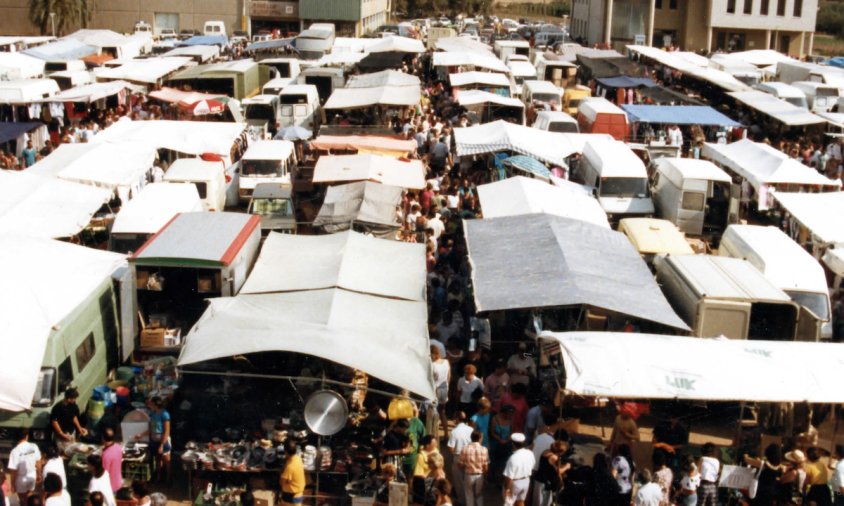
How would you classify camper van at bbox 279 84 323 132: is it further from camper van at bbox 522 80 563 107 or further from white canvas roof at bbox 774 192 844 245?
white canvas roof at bbox 774 192 844 245

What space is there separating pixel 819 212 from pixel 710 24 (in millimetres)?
44002

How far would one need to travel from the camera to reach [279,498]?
9359mm

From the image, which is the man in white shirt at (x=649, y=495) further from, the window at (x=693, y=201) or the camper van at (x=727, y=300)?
the window at (x=693, y=201)

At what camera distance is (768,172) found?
2016 centimetres

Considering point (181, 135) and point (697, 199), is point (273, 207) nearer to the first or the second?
point (181, 135)

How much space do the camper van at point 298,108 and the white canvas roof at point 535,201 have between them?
1088cm

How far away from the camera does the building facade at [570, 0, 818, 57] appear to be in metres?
57.7

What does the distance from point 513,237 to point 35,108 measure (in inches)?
751

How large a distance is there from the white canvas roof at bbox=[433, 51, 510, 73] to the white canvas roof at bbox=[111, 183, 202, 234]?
18547 millimetres

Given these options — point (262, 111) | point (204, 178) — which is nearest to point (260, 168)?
point (204, 178)

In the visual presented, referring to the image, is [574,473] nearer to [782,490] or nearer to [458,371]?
[782,490]

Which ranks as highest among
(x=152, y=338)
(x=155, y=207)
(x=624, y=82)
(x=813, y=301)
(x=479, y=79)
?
(x=479, y=79)

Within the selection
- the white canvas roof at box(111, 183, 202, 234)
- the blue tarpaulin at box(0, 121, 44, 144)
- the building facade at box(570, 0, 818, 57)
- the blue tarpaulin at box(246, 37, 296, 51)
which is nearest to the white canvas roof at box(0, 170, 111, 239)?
the white canvas roof at box(111, 183, 202, 234)

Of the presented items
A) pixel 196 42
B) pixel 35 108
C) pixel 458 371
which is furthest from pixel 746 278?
pixel 196 42
